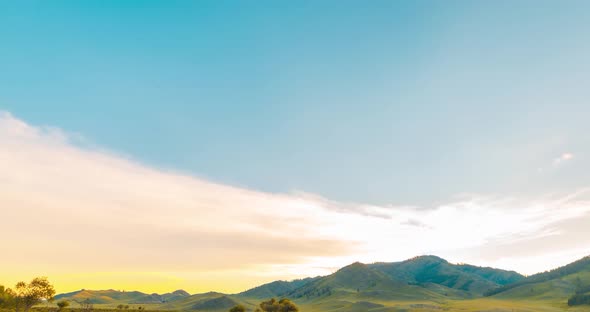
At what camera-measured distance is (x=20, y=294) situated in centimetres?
19825

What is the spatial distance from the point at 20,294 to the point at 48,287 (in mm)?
13597

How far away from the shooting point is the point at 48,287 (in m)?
200
